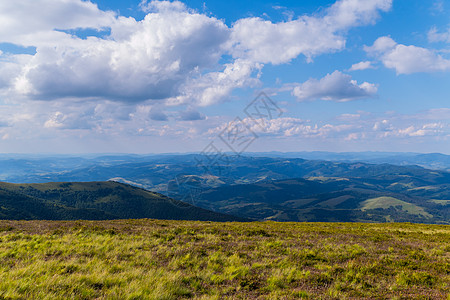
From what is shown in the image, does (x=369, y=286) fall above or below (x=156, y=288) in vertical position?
below

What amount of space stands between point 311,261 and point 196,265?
7406 millimetres

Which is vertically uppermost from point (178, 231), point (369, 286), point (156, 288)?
point (156, 288)

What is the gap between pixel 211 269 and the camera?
40.1ft

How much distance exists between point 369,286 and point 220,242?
35.7ft

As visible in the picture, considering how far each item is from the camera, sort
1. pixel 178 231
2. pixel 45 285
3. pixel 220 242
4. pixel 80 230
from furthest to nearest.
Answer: pixel 178 231 < pixel 80 230 < pixel 220 242 < pixel 45 285

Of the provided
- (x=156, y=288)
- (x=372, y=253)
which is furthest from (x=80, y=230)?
(x=372, y=253)

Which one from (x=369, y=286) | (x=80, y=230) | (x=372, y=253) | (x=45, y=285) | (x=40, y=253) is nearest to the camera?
(x=45, y=285)

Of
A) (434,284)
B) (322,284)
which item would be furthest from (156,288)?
(434,284)

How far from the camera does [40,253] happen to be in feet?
45.2

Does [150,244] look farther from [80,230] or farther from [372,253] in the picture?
[372,253]

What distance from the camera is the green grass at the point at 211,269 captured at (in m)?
9.15

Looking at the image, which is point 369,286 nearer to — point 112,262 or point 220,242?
point 220,242

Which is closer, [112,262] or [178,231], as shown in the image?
[112,262]

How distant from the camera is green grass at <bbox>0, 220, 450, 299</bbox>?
9148mm
